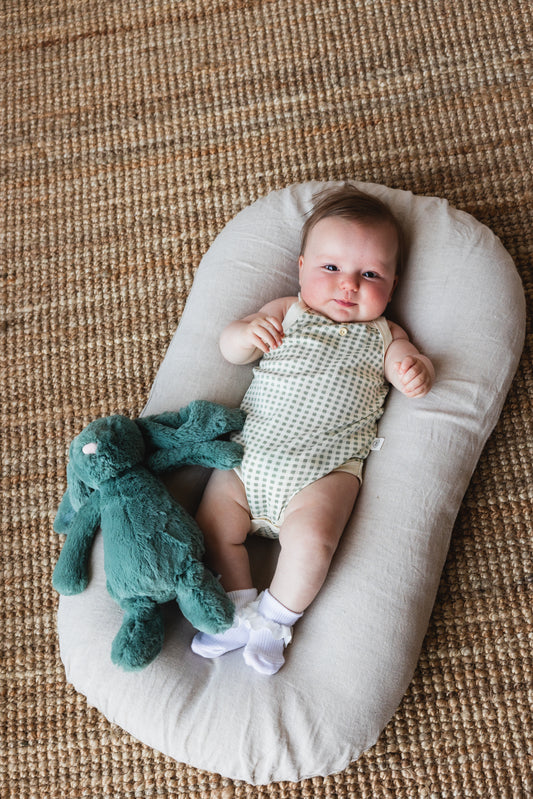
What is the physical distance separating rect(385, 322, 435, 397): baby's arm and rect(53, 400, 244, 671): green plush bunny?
32 cm

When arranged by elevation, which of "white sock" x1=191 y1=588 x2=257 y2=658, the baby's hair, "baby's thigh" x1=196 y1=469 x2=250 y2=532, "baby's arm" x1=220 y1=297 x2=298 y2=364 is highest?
the baby's hair

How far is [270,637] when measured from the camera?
0.96 m

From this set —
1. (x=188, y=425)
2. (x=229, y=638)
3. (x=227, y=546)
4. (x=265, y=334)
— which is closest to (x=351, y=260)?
(x=265, y=334)

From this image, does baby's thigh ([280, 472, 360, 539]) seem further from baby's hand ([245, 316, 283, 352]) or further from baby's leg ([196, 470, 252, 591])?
baby's hand ([245, 316, 283, 352])

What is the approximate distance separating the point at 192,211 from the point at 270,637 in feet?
2.76

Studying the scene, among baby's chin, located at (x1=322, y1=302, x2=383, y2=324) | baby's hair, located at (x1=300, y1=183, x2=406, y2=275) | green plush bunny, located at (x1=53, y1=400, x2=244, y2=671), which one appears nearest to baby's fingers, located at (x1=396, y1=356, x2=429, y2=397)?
baby's chin, located at (x1=322, y1=302, x2=383, y2=324)

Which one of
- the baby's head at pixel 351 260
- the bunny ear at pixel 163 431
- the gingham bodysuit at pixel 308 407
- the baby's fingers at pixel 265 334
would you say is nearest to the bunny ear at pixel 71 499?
the bunny ear at pixel 163 431

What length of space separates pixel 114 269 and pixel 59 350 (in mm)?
194

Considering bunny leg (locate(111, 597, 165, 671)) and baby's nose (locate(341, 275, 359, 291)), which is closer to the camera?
bunny leg (locate(111, 597, 165, 671))

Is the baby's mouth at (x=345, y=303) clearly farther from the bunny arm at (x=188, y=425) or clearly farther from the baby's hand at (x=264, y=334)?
the bunny arm at (x=188, y=425)

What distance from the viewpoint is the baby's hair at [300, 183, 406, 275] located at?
1.09 m

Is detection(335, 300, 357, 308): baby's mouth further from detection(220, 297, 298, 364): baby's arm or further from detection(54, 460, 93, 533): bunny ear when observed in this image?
detection(54, 460, 93, 533): bunny ear

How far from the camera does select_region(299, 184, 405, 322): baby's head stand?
3.50 ft

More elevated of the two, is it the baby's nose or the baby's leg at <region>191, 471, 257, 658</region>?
the baby's nose
